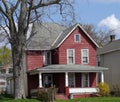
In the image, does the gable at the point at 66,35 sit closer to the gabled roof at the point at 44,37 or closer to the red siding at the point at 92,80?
the gabled roof at the point at 44,37

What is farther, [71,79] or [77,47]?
[77,47]

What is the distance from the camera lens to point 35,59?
168ft

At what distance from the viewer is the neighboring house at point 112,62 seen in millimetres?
51219

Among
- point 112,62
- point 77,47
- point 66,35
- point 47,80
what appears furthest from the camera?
point 112,62

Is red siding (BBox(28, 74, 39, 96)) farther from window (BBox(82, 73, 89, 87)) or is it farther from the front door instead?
window (BBox(82, 73, 89, 87))

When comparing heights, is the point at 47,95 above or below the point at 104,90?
below

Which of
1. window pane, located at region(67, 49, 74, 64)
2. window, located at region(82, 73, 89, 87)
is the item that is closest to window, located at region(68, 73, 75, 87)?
window, located at region(82, 73, 89, 87)

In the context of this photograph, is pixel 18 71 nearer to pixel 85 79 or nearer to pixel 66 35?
pixel 66 35

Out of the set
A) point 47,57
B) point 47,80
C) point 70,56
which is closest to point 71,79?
point 70,56

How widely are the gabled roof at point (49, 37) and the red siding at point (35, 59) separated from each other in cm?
83

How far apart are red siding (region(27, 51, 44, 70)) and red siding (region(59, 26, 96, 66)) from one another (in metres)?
2.84

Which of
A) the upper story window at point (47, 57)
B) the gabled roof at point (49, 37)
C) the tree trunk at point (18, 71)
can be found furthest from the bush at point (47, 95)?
the upper story window at point (47, 57)

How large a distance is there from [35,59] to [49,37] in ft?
13.6

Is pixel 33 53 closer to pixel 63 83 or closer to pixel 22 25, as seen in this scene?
pixel 63 83
